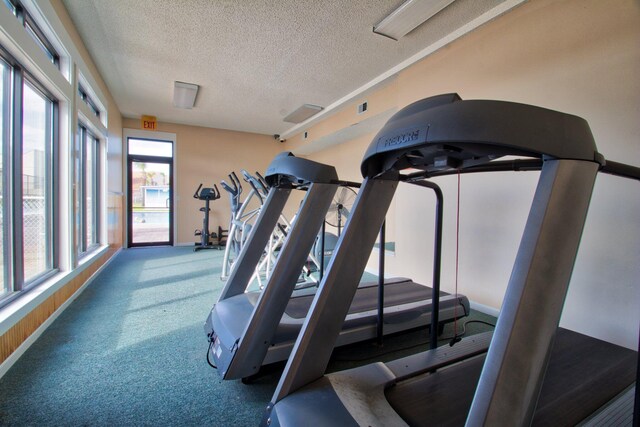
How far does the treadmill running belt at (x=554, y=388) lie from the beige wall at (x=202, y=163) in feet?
21.3

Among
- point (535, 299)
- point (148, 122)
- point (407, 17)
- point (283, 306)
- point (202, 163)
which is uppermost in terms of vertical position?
point (407, 17)

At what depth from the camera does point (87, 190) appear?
12.9 feet

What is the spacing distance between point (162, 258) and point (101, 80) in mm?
2980

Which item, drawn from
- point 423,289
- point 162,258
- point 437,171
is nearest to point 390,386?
point 437,171

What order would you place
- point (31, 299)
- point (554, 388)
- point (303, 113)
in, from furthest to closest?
point (303, 113) → point (31, 299) → point (554, 388)

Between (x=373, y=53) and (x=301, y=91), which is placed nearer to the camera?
(x=373, y=53)

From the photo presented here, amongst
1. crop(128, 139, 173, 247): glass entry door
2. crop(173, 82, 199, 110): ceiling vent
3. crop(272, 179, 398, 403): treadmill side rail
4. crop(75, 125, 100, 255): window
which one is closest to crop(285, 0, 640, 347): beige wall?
crop(272, 179, 398, 403): treadmill side rail

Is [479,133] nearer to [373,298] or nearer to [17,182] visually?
[373,298]

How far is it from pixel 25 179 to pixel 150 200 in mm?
4669

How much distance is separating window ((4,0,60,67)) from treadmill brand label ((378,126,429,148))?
2529 millimetres

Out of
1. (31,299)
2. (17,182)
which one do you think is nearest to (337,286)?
(31,299)

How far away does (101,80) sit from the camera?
13.9 ft

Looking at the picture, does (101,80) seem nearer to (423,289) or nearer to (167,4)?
(167,4)

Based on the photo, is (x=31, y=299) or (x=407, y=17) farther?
(x=407, y=17)
